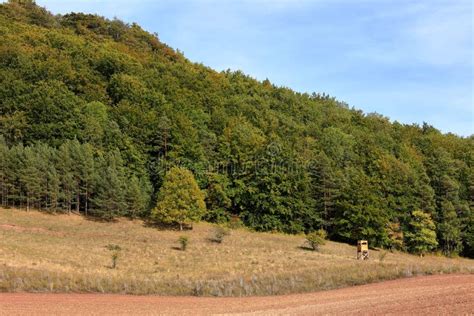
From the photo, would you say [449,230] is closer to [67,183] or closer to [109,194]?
[109,194]

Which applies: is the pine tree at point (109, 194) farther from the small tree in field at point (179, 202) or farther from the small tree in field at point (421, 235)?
the small tree in field at point (421, 235)

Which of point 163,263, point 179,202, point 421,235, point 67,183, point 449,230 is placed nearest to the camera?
point 163,263

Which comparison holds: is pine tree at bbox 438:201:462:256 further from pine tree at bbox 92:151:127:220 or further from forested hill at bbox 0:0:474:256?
pine tree at bbox 92:151:127:220

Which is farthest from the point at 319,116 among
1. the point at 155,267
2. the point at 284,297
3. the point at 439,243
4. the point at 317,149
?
the point at 284,297

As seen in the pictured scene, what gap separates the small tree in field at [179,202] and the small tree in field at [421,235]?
3189 cm

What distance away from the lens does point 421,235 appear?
232ft

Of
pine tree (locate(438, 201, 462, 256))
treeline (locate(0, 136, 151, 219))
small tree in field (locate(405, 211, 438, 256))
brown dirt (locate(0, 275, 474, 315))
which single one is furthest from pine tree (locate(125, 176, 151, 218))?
brown dirt (locate(0, 275, 474, 315))

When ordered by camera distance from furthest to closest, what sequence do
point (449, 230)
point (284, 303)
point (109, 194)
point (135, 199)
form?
point (449, 230) < point (135, 199) < point (109, 194) < point (284, 303)

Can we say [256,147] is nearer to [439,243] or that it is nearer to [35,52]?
[439,243]

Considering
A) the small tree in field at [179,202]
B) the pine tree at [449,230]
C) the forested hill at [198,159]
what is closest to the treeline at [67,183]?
the forested hill at [198,159]

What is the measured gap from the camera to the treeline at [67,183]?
6153 cm

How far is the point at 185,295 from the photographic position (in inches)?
663

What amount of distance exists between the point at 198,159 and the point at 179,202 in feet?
57.7

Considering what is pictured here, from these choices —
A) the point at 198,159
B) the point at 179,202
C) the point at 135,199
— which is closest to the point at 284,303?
the point at 179,202
